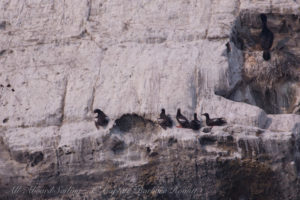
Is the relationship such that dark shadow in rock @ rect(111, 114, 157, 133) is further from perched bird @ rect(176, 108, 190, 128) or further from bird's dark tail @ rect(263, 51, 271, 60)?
bird's dark tail @ rect(263, 51, 271, 60)

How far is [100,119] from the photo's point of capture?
1434cm

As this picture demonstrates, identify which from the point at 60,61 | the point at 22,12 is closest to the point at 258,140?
the point at 60,61

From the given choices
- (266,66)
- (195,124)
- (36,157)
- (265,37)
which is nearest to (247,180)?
(195,124)

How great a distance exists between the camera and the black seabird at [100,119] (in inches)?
565

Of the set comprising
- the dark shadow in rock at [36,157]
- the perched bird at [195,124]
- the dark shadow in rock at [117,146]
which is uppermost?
the perched bird at [195,124]

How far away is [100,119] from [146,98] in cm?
103

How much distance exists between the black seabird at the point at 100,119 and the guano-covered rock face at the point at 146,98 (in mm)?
161

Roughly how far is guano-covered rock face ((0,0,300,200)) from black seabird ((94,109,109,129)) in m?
0.16

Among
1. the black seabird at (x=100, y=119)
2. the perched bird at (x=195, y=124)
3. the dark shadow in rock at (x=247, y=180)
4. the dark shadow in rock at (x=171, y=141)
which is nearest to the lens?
the dark shadow in rock at (x=247, y=180)

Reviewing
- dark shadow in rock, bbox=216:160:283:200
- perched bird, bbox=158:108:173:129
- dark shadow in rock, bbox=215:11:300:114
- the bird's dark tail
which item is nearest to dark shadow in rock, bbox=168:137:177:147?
perched bird, bbox=158:108:173:129

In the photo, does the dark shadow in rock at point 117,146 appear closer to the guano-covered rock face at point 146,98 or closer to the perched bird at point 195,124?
the guano-covered rock face at point 146,98

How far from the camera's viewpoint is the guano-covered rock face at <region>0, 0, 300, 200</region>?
13.7 meters

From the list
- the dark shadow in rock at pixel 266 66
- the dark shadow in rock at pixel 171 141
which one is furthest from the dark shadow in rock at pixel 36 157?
the dark shadow in rock at pixel 266 66

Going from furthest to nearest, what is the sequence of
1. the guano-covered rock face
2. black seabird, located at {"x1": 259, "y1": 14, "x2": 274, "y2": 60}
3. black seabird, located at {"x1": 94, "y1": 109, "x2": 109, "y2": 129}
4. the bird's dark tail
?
1. black seabird, located at {"x1": 259, "y1": 14, "x2": 274, "y2": 60}
2. the bird's dark tail
3. black seabird, located at {"x1": 94, "y1": 109, "x2": 109, "y2": 129}
4. the guano-covered rock face
